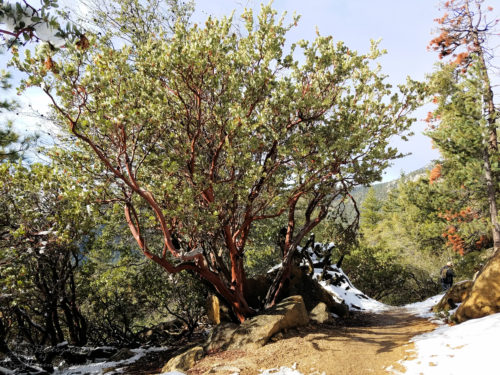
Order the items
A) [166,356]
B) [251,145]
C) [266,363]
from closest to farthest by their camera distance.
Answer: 1. [266,363]
2. [251,145]
3. [166,356]

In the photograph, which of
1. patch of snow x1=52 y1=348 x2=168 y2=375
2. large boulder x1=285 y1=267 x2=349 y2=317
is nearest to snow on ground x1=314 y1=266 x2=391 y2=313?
large boulder x1=285 y1=267 x2=349 y2=317

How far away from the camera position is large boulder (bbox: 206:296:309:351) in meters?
8.20

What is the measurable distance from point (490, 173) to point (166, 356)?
15.7 m

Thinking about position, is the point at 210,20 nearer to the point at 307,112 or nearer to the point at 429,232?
the point at 307,112

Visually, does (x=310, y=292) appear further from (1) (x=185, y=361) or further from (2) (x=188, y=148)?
(2) (x=188, y=148)

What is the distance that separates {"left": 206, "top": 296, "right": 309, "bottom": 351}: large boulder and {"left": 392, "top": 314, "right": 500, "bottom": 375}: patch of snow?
357 centimetres

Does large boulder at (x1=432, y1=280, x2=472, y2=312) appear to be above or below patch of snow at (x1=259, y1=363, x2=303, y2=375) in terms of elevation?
below

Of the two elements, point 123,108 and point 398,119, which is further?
point 398,119

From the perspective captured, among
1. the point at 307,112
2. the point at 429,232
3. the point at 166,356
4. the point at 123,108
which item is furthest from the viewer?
the point at 429,232

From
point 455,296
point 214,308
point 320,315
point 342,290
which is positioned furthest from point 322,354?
point 342,290

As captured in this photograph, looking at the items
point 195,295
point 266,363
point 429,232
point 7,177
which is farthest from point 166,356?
point 429,232

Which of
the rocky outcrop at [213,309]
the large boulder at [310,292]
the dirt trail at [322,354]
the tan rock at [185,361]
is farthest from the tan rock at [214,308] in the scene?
the dirt trail at [322,354]

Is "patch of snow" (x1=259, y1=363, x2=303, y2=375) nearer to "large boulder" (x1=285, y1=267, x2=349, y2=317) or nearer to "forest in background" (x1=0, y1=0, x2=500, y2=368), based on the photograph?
"forest in background" (x1=0, y1=0, x2=500, y2=368)

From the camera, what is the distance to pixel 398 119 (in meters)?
9.23
